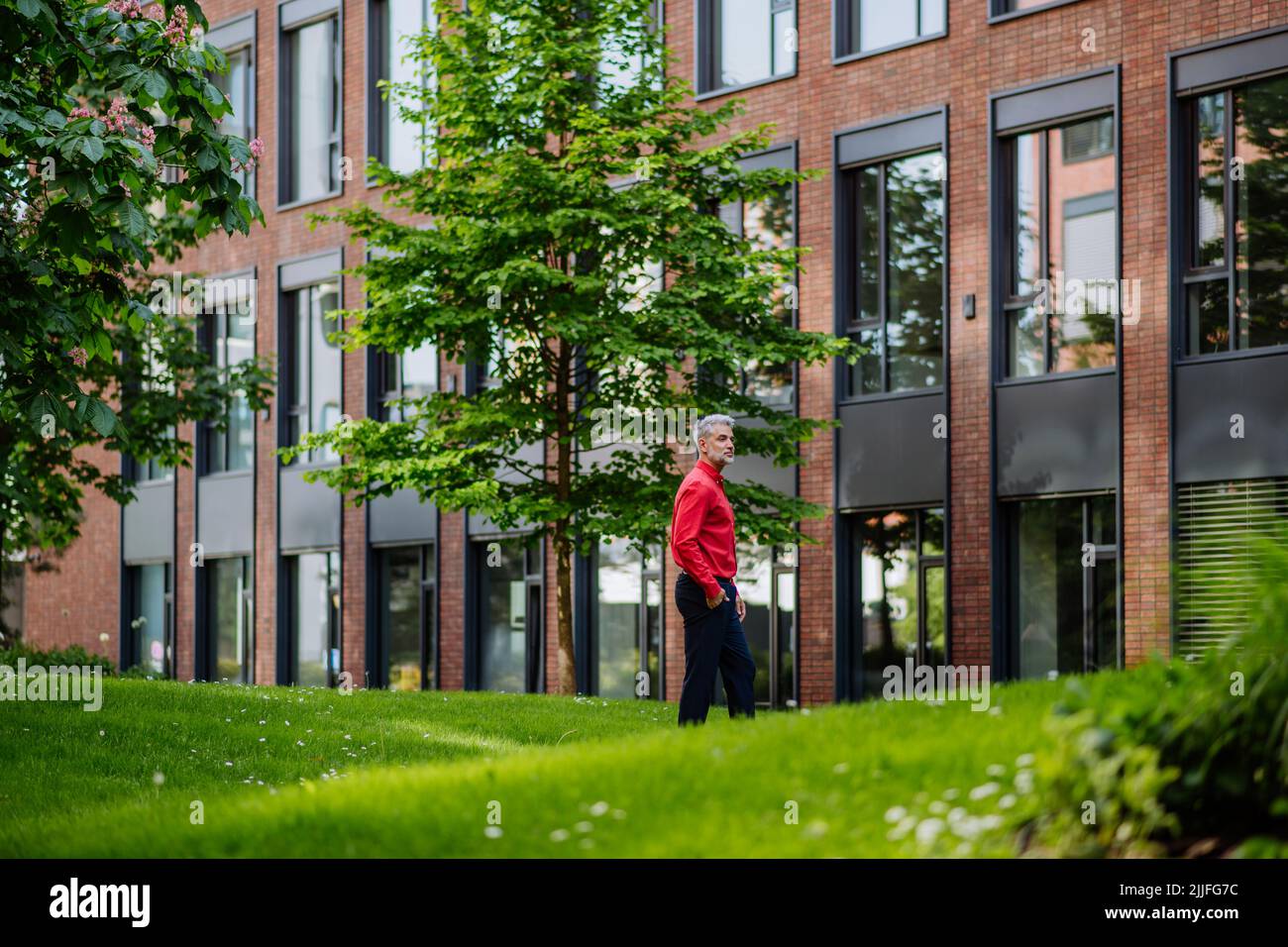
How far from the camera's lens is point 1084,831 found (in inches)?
229

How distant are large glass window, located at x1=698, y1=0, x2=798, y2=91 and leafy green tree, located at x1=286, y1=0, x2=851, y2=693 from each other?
193 inches

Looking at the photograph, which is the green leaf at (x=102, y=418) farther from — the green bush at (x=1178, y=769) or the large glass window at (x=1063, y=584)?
the large glass window at (x=1063, y=584)

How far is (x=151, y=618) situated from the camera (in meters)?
34.3

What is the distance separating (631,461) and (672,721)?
4.66 meters

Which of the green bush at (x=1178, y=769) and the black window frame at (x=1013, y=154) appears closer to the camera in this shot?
the green bush at (x=1178, y=769)

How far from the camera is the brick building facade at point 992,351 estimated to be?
1809 centimetres

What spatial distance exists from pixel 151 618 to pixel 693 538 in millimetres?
26006

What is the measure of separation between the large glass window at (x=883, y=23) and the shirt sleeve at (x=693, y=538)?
12.1 metres

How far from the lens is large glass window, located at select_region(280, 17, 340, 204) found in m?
→ 30.2

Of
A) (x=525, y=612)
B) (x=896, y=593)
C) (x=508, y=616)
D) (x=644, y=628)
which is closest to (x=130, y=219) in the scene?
(x=896, y=593)

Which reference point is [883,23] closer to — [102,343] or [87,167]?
[102,343]

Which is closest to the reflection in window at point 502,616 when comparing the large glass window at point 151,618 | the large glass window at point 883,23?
the large glass window at point 883,23

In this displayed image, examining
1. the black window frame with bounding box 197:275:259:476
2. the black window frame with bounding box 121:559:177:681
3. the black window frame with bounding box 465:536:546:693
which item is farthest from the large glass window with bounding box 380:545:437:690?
the black window frame with bounding box 121:559:177:681

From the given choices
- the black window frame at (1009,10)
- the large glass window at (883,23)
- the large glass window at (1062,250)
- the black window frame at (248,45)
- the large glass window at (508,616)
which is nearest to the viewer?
the large glass window at (1062,250)
